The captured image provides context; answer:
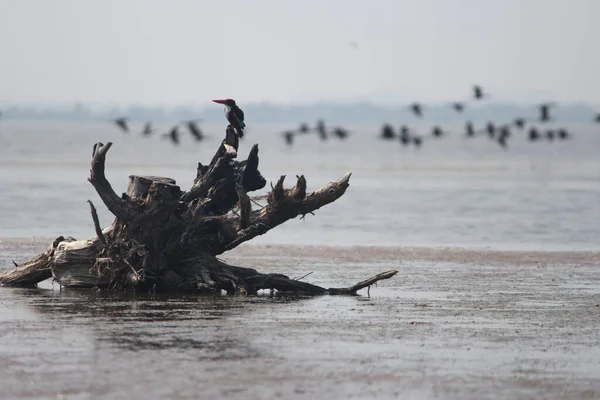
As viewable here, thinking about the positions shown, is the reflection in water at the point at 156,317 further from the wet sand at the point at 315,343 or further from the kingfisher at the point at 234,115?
the kingfisher at the point at 234,115

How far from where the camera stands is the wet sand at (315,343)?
10.1 metres

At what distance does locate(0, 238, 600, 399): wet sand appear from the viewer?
10133 millimetres

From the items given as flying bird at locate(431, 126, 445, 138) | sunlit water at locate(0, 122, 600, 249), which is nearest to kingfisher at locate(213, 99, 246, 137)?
sunlit water at locate(0, 122, 600, 249)

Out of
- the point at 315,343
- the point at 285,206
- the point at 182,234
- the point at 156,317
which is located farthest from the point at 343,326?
the point at 182,234

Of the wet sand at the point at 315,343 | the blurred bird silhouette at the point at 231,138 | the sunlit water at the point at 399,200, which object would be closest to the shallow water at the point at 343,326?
the wet sand at the point at 315,343

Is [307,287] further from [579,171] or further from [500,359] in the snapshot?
[579,171]

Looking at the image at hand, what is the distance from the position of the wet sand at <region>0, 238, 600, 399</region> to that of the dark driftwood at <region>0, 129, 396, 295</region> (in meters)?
0.35

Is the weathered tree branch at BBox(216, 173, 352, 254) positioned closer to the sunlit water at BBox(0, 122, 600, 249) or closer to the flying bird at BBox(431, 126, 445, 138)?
the sunlit water at BBox(0, 122, 600, 249)

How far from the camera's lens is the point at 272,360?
11.2m

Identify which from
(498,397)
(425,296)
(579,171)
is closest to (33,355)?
(498,397)

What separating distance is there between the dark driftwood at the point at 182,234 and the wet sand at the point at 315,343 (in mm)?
351

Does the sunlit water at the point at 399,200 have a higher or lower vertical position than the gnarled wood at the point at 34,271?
higher

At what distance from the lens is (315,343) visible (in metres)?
12.1

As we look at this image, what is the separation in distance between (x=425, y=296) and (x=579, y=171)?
51.0 m
